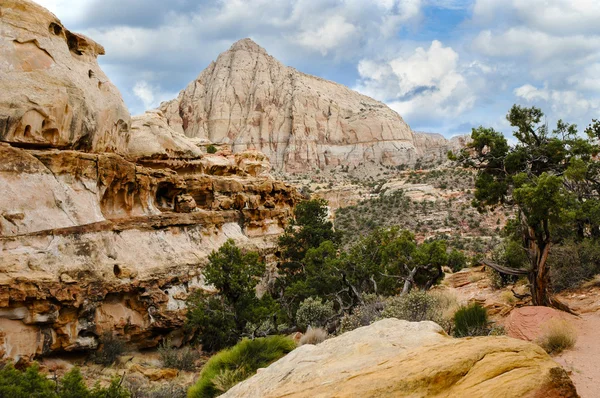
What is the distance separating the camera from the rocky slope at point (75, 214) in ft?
43.3

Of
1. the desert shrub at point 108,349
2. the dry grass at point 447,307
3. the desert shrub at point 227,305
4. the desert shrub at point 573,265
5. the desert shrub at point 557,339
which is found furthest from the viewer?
the desert shrub at point 227,305

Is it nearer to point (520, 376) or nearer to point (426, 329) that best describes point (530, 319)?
point (426, 329)

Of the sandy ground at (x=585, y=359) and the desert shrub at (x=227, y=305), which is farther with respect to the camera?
the desert shrub at (x=227, y=305)

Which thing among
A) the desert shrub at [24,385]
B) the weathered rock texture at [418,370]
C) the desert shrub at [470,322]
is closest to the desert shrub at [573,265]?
the desert shrub at [470,322]

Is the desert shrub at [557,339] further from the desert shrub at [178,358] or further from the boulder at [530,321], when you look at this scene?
the desert shrub at [178,358]

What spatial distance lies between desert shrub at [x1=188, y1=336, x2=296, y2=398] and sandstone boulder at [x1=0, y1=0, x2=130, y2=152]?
1026cm

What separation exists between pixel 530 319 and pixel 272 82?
98.0 metres

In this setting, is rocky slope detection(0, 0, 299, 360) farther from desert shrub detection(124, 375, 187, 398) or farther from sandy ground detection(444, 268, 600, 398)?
sandy ground detection(444, 268, 600, 398)

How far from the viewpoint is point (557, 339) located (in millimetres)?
8734

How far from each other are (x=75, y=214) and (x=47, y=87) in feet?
14.3

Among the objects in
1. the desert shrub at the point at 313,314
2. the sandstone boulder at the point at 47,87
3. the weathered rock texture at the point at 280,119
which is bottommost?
the desert shrub at the point at 313,314

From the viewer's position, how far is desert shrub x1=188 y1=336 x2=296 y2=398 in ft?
26.1

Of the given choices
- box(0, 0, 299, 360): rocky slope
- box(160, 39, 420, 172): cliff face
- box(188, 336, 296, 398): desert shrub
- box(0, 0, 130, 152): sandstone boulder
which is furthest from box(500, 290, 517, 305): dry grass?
box(160, 39, 420, 172): cliff face

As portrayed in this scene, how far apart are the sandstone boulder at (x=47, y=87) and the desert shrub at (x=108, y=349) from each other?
6754 mm
